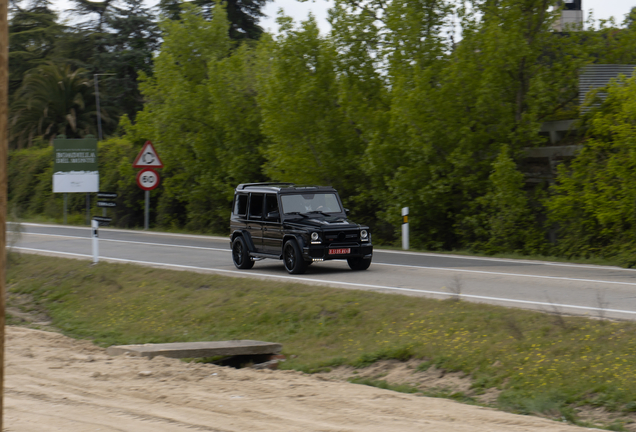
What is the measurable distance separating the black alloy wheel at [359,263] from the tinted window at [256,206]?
216 centimetres

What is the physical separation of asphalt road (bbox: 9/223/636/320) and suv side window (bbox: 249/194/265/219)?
1190mm

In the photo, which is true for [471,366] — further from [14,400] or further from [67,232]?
[67,232]

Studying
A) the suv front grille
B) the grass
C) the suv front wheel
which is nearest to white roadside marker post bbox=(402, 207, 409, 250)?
the suv front grille

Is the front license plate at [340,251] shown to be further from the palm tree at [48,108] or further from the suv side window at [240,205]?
the palm tree at [48,108]

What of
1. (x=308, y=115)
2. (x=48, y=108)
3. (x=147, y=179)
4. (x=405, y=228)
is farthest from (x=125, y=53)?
(x=405, y=228)

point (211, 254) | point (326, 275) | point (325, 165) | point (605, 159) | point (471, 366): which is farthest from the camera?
point (325, 165)

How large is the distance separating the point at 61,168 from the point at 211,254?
43.6 ft

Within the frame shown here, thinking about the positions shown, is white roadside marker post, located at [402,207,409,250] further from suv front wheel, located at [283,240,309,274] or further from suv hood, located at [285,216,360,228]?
suv front wheel, located at [283,240,309,274]

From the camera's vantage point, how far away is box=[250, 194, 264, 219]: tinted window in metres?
16.6

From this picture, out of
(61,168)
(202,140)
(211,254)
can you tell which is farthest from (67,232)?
(211,254)

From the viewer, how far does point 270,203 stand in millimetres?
16406

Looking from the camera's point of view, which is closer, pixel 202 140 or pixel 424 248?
pixel 424 248

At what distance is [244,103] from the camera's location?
2827cm

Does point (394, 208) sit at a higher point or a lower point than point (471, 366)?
higher
